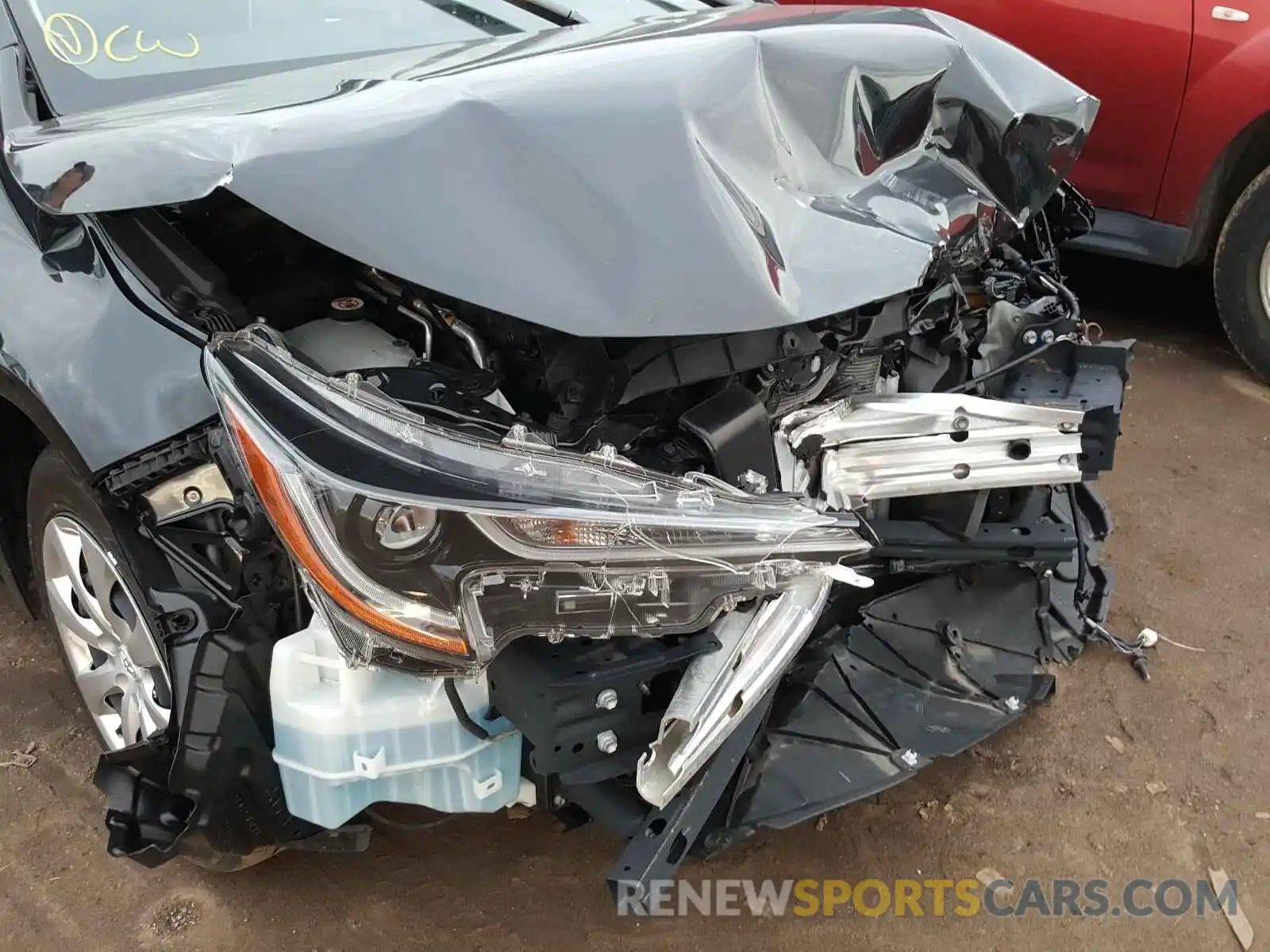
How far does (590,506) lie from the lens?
4.66 ft

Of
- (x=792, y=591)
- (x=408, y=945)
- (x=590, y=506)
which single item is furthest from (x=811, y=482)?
(x=408, y=945)

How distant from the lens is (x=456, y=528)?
1388 millimetres

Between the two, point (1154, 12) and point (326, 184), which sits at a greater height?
point (326, 184)

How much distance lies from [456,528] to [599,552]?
8.2 inches

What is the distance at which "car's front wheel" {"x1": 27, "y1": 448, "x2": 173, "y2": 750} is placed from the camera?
5.84 feet

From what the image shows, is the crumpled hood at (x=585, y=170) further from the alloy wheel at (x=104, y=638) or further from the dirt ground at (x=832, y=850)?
the dirt ground at (x=832, y=850)

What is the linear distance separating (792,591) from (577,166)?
75cm

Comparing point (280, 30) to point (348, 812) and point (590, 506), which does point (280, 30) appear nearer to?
point (590, 506)

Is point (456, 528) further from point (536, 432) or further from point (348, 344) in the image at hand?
point (348, 344)

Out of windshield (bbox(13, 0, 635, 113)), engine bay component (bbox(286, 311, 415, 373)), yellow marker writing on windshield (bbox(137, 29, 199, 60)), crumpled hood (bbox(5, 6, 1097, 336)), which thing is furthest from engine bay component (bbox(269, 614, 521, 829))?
yellow marker writing on windshield (bbox(137, 29, 199, 60))

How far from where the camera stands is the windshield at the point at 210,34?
1.95 metres

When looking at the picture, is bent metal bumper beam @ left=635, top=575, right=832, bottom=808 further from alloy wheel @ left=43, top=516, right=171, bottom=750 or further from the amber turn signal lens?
alloy wheel @ left=43, top=516, right=171, bottom=750

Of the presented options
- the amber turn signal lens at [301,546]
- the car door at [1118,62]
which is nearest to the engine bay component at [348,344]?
the amber turn signal lens at [301,546]

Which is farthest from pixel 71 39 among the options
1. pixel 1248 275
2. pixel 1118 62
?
pixel 1248 275
